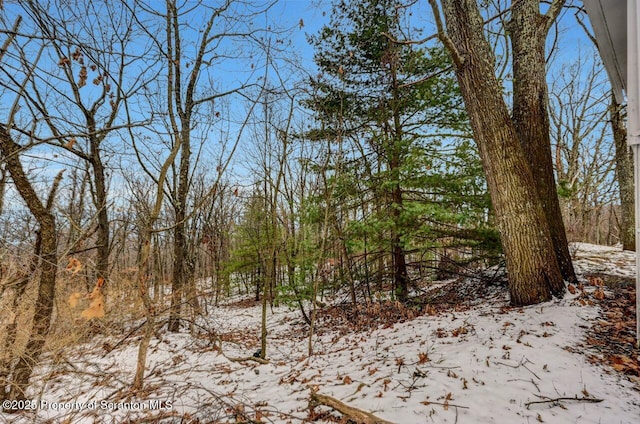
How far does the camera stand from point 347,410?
8.28ft

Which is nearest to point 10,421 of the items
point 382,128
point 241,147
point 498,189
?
point 498,189

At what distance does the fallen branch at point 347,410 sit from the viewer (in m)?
2.31

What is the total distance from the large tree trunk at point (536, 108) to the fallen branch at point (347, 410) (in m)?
3.67

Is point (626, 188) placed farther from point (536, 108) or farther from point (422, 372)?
point (422, 372)

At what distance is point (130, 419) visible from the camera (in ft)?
10.5

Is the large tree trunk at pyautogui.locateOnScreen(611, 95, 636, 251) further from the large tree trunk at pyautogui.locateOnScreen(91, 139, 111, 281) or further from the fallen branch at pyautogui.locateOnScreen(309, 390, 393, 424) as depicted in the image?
the large tree trunk at pyautogui.locateOnScreen(91, 139, 111, 281)

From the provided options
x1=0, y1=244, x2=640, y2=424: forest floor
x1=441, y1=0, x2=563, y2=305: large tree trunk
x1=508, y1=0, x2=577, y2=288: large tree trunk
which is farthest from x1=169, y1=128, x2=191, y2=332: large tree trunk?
x1=508, y1=0, x2=577, y2=288: large tree trunk

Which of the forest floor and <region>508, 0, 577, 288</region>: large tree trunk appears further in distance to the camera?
<region>508, 0, 577, 288</region>: large tree trunk

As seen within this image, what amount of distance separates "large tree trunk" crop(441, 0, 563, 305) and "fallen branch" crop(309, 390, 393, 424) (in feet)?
9.41

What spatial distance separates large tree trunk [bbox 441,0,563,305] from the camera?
3852mm

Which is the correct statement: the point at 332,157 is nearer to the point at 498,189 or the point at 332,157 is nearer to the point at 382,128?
the point at 382,128

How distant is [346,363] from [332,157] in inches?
169

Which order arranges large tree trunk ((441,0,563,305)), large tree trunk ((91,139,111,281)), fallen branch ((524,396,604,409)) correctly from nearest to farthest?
1. fallen branch ((524,396,604,409))
2. large tree trunk ((441,0,563,305))
3. large tree trunk ((91,139,111,281))

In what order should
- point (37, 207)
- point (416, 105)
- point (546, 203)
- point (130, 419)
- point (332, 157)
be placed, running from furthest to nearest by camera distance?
point (332, 157)
point (416, 105)
point (546, 203)
point (37, 207)
point (130, 419)
